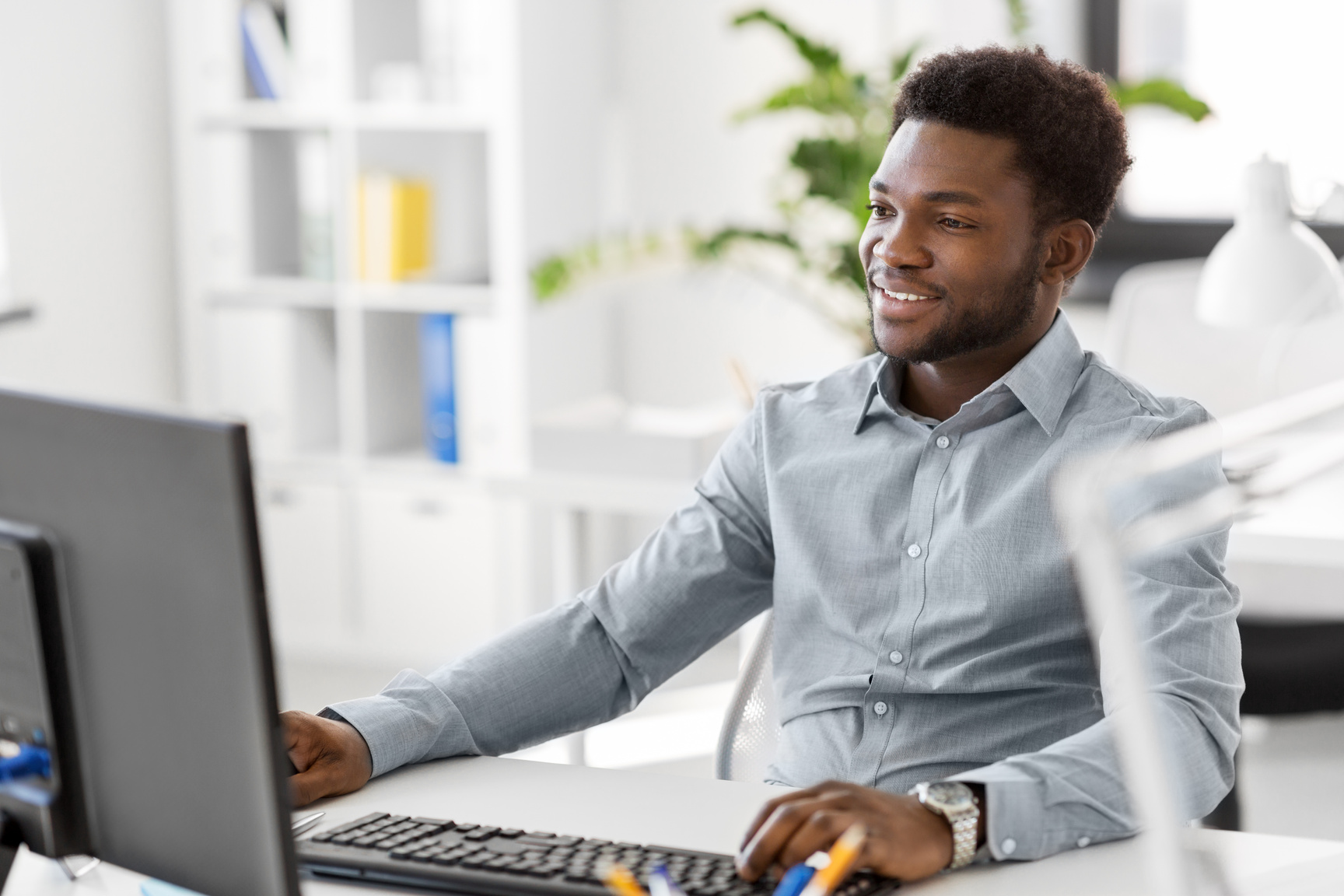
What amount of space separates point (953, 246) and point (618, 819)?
1.94 ft

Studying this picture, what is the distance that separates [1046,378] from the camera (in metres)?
1.42

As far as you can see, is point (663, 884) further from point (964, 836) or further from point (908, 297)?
point (908, 297)

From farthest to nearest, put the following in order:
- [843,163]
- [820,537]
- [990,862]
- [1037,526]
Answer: [843,163] → [820,537] → [1037,526] → [990,862]

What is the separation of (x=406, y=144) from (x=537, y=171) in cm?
38

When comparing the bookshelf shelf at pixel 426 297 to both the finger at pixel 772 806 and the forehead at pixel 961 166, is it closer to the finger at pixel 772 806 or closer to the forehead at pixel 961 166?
the forehead at pixel 961 166

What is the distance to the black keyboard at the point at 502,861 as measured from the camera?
1021 mm

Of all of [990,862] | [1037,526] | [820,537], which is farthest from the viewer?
[820,537]

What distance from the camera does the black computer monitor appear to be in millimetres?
792

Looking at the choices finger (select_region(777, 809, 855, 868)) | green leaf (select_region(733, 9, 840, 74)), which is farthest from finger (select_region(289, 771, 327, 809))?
green leaf (select_region(733, 9, 840, 74))

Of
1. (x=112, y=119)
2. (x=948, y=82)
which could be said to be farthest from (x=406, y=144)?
(x=948, y=82)

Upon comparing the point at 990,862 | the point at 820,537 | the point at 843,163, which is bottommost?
the point at 990,862

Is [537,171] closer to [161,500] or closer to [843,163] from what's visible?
[843,163]

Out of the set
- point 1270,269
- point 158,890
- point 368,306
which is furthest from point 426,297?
point 158,890

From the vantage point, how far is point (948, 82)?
1470mm
